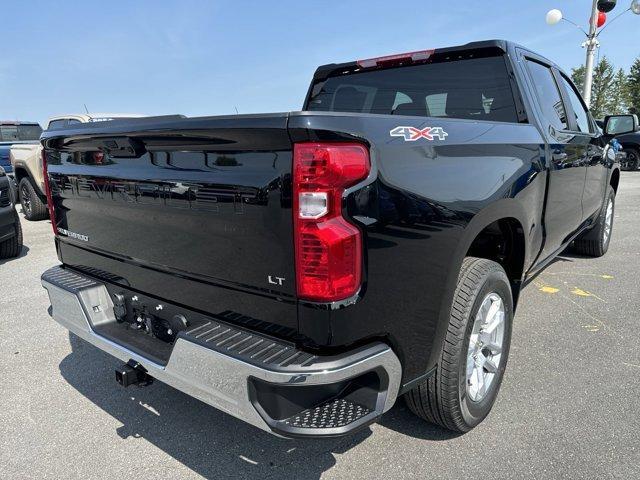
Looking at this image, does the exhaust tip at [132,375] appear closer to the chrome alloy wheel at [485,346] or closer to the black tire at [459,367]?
the black tire at [459,367]

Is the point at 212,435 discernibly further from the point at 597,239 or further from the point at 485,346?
the point at 597,239

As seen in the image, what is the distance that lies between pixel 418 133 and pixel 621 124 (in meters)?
3.84

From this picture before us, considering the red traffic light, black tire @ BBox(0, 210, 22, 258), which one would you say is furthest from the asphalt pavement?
the red traffic light

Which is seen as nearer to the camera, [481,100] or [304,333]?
[304,333]

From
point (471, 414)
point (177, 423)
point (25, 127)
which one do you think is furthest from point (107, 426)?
point (25, 127)

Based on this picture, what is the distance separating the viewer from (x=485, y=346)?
2400 mm

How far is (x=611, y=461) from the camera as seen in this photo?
2111 mm

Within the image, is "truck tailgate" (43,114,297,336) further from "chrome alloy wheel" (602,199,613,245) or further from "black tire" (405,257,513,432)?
"chrome alloy wheel" (602,199,613,245)

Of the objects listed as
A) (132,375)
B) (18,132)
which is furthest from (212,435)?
(18,132)

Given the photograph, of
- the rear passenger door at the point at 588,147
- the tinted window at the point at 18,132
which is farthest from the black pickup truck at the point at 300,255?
the tinted window at the point at 18,132

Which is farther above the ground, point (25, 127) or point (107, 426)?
point (25, 127)

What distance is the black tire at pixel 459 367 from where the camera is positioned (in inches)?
80.7

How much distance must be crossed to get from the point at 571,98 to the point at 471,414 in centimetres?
309

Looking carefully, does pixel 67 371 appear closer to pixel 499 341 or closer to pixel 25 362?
Result: pixel 25 362
